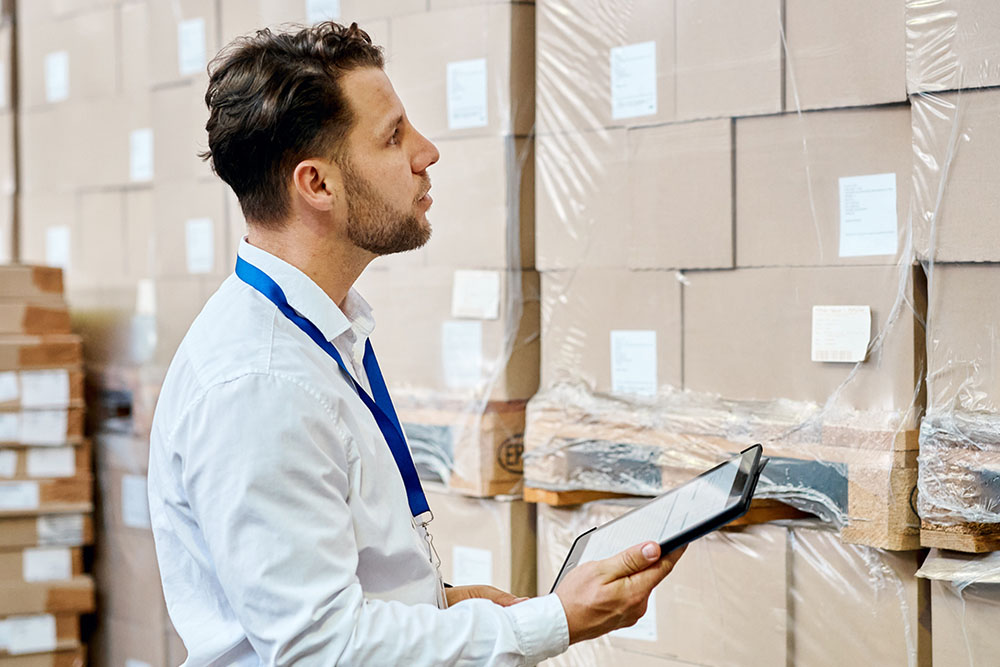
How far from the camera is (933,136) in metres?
1.84

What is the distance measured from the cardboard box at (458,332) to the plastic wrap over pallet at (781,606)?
0.41 meters

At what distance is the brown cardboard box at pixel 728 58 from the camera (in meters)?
2.06

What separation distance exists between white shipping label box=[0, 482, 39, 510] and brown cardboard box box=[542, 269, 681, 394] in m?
2.02

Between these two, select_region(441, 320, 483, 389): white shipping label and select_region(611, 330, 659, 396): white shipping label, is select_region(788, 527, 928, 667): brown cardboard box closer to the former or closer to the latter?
select_region(611, 330, 659, 396): white shipping label

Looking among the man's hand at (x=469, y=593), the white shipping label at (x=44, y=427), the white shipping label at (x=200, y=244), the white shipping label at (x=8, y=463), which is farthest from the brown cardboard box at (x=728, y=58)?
the white shipping label at (x=8, y=463)

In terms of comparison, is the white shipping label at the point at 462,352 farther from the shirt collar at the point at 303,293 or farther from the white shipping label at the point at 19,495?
the white shipping label at the point at 19,495

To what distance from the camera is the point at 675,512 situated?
1399 mm

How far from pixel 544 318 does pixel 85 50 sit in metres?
2.31

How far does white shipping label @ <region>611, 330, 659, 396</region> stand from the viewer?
2271 millimetres

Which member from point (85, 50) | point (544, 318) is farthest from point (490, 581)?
point (85, 50)

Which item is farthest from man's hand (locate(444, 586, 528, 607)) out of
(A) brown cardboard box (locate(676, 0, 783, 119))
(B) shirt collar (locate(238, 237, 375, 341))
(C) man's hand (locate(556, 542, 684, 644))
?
(A) brown cardboard box (locate(676, 0, 783, 119))

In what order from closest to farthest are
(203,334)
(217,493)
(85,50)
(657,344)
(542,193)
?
(217,493) < (203,334) < (657,344) < (542,193) < (85,50)

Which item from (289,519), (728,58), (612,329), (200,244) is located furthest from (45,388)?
(289,519)

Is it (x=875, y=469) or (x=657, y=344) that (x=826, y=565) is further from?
(x=657, y=344)
